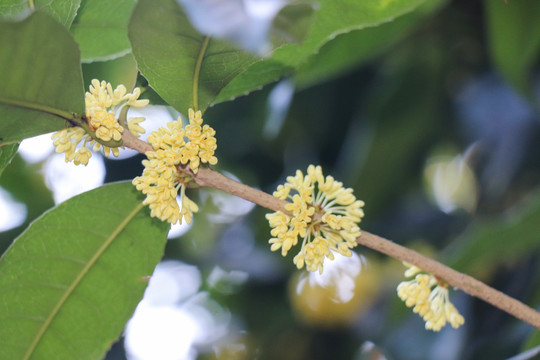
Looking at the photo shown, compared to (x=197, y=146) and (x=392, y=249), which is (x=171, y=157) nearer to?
(x=197, y=146)

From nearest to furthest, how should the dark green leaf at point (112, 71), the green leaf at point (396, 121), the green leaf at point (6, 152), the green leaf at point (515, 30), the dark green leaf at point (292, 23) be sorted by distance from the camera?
the dark green leaf at point (292, 23) < the green leaf at point (6, 152) < the dark green leaf at point (112, 71) < the green leaf at point (515, 30) < the green leaf at point (396, 121)

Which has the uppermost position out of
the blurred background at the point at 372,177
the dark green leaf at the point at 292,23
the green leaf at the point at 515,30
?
the green leaf at the point at 515,30

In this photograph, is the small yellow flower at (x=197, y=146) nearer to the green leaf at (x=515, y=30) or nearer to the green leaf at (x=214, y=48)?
the green leaf at (x=214, y=48)

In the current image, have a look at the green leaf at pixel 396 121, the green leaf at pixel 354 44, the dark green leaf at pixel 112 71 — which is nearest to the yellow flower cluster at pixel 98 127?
the dark green leaf at pixel 112 71

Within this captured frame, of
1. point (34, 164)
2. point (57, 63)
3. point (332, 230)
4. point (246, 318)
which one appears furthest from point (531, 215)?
point (34, 164)

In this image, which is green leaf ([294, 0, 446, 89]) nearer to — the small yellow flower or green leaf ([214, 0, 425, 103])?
green leaf ([214, 0, 425, 103])

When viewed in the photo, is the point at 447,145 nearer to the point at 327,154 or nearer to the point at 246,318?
the point at 327,154
